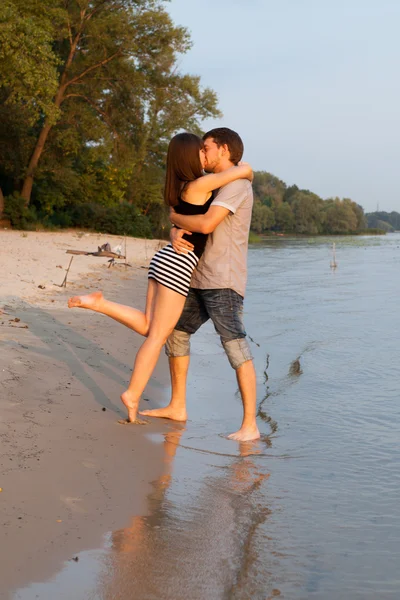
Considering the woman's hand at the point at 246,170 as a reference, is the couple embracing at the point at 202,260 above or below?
below

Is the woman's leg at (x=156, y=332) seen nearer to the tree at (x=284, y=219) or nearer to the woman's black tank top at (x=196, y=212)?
the woman's black tank top at (x=196, y=212)

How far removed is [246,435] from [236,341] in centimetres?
57

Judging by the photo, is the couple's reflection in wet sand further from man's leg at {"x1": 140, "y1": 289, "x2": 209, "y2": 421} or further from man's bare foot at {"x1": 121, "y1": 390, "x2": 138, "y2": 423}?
man's leg at {"x1": 140, "y1": 289, "x2": 209, "y2": 421}

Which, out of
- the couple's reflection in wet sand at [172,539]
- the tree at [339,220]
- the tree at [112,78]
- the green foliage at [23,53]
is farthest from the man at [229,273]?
the tree at [339,220]

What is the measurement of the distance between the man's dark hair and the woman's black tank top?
0.32 metres

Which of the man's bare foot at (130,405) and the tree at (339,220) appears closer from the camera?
the man's bare foot at (130,405)

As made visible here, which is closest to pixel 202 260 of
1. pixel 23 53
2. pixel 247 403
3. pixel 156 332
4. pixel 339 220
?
pixel 156 332

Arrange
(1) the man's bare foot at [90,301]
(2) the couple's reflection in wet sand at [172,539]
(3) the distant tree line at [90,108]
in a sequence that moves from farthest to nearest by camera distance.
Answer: (3) the distant tree line at [90,108] → (1) the man's bare foot at [90,301] → (2) the couple's reflection in wet sand at [172,539]

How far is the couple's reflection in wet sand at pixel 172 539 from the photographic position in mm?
2336

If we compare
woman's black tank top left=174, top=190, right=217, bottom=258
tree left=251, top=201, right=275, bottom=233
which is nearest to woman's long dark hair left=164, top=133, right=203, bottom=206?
woman's black tank top left=174, top=190, right=217, bottom=258

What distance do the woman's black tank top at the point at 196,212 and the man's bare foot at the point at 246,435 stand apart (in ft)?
3.64

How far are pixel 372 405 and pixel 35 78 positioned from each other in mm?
16593

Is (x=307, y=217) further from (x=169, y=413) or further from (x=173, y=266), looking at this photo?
(x=173, y=266)

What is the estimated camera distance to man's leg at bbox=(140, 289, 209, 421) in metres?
4.68
